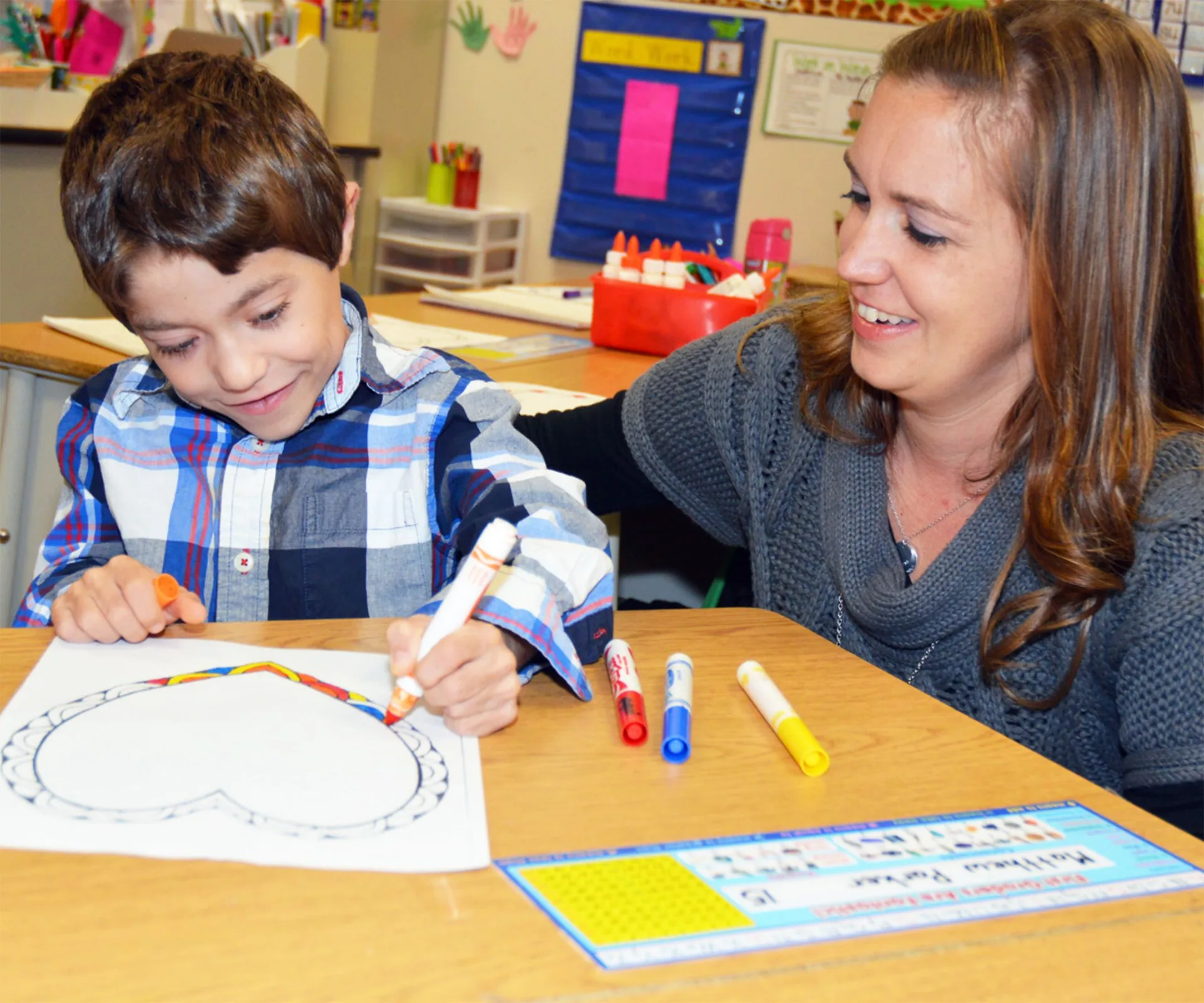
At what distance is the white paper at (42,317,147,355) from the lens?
61.7 inches

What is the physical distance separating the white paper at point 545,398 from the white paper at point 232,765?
0.70m

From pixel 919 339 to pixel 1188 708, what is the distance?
35 cm

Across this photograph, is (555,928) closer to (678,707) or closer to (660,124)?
(678,707)

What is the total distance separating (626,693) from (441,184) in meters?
2.92

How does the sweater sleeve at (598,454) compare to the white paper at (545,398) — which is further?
the white paper at (545,398)

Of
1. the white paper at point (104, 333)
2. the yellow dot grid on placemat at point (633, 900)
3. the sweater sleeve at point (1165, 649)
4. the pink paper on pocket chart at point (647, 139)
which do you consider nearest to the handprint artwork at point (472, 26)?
the pink paper on pocket chart at point (647, 139)

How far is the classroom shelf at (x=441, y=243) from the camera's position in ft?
11.1

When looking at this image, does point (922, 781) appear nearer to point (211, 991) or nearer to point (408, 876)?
point (408, 876)

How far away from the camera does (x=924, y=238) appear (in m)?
1.01

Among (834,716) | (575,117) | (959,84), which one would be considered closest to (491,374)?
(959,84)

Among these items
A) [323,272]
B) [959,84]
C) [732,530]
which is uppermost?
[959,84]

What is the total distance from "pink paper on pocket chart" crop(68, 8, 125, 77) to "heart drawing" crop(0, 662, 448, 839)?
2.48 metres

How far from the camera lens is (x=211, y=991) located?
490 millimetres

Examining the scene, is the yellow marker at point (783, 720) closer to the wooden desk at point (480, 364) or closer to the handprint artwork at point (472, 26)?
the wooden desk at point (480, 364)
